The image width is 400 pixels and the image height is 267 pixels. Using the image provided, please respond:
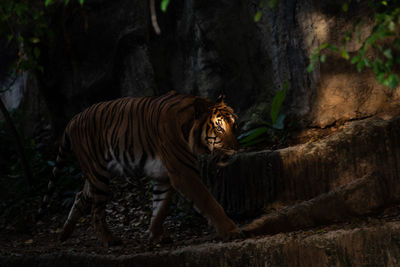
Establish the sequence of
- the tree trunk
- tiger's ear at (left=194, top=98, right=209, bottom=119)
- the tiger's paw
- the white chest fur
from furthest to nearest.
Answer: the tree trunk → the tiger's paw → the white chest fur → tiger's ear at (left=194, top=98, right=209, bottom=119)

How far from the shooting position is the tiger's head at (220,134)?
14.0 feet

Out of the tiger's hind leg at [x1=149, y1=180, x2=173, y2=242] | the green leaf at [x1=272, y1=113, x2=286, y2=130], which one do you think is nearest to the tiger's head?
the tiger's hind leg at [x1=149, y1=180, x2=173, y2=242]

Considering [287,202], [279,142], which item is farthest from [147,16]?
[287,202]

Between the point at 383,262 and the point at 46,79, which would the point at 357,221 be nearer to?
the point at 383,262

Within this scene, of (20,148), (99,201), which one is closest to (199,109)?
(99,201)

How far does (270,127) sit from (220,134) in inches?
87.8

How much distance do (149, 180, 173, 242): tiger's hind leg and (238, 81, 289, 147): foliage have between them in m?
1.61

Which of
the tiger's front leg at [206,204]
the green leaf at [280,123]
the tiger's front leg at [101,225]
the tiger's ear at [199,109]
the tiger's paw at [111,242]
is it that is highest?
the tiger's ear at [199,109]

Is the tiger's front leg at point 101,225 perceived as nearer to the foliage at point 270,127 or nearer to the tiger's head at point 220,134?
the tiger's head at point 220,134

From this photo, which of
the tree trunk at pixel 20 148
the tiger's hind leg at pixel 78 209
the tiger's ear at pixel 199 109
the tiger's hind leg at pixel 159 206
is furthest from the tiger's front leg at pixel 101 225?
the tree trunk at pixel 20 148

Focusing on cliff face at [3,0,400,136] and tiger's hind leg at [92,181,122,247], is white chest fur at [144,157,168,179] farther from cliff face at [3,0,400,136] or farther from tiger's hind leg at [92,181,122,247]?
cliff face at [3,0,400,136]

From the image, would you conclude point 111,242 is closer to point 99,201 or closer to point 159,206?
point 99,201

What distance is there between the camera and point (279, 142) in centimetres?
608

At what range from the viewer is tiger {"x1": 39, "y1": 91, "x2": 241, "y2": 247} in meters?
4.30
